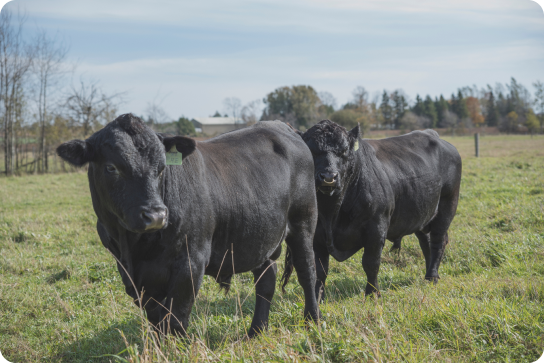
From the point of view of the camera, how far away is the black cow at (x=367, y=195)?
16.1 ft

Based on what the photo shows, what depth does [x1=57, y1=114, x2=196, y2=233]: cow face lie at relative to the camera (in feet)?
8.96

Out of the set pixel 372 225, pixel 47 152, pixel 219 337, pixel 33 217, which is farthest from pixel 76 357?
pixel 47 152

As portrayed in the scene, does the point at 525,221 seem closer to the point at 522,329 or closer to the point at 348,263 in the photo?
the point at 348,263

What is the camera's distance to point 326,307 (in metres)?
4.35

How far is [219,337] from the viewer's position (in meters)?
3.93

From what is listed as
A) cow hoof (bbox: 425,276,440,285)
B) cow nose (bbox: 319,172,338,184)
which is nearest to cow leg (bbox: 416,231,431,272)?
cow hoof (bbox: 425,276,440,285)

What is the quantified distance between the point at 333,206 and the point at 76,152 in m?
2.98

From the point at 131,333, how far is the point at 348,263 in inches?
134

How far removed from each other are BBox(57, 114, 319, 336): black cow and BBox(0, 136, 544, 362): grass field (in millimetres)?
372

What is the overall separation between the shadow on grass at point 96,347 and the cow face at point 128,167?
1403mm

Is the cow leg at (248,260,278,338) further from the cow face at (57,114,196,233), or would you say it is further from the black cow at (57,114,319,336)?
the cow face at (57,114,196,233)

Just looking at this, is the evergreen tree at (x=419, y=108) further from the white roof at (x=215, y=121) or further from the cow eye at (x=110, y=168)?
the cow eye at (x=110, y=168)

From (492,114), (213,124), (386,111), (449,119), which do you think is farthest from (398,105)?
(213,124)

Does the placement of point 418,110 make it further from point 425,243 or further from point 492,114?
point 425,243
